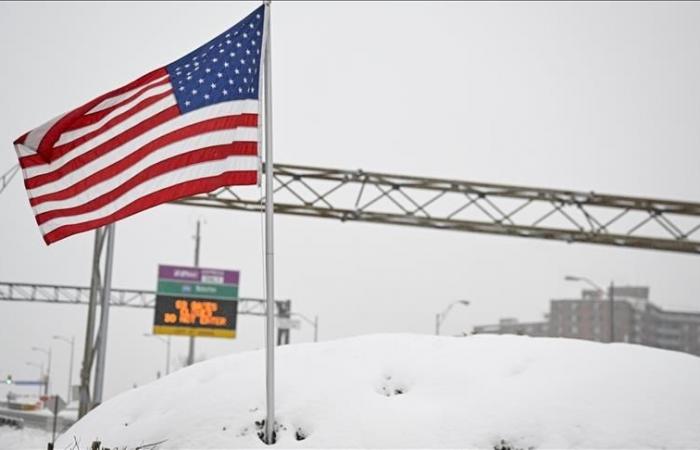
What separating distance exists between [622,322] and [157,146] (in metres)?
125

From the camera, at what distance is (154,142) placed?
9.73m

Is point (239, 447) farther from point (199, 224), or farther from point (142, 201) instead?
point (199, 224)

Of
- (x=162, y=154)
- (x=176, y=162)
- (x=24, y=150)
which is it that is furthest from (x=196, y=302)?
(x=176, y=162)

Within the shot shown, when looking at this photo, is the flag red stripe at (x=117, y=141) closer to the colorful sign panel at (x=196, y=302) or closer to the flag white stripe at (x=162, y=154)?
the flag white stripe at (x=162, y=154)

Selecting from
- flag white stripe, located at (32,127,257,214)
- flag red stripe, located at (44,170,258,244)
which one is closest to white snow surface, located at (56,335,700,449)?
flag red stripe, located at (44,170,258,244)

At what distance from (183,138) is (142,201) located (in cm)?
→ 93

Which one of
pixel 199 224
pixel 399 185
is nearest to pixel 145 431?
pixel 399 185

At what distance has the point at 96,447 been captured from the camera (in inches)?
330

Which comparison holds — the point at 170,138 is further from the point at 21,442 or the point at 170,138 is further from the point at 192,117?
the point at 21,442

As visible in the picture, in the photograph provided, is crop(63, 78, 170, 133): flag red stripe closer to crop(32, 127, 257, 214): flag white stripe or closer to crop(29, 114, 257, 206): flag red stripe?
crop(29, 114, 257, 206): flag red stripe

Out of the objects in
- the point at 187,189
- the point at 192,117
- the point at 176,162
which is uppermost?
the point at 192,117

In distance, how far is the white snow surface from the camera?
8.25m

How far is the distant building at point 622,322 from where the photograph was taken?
125m

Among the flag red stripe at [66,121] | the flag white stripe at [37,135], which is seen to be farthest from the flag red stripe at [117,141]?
the flag white stripe at [37,135]
